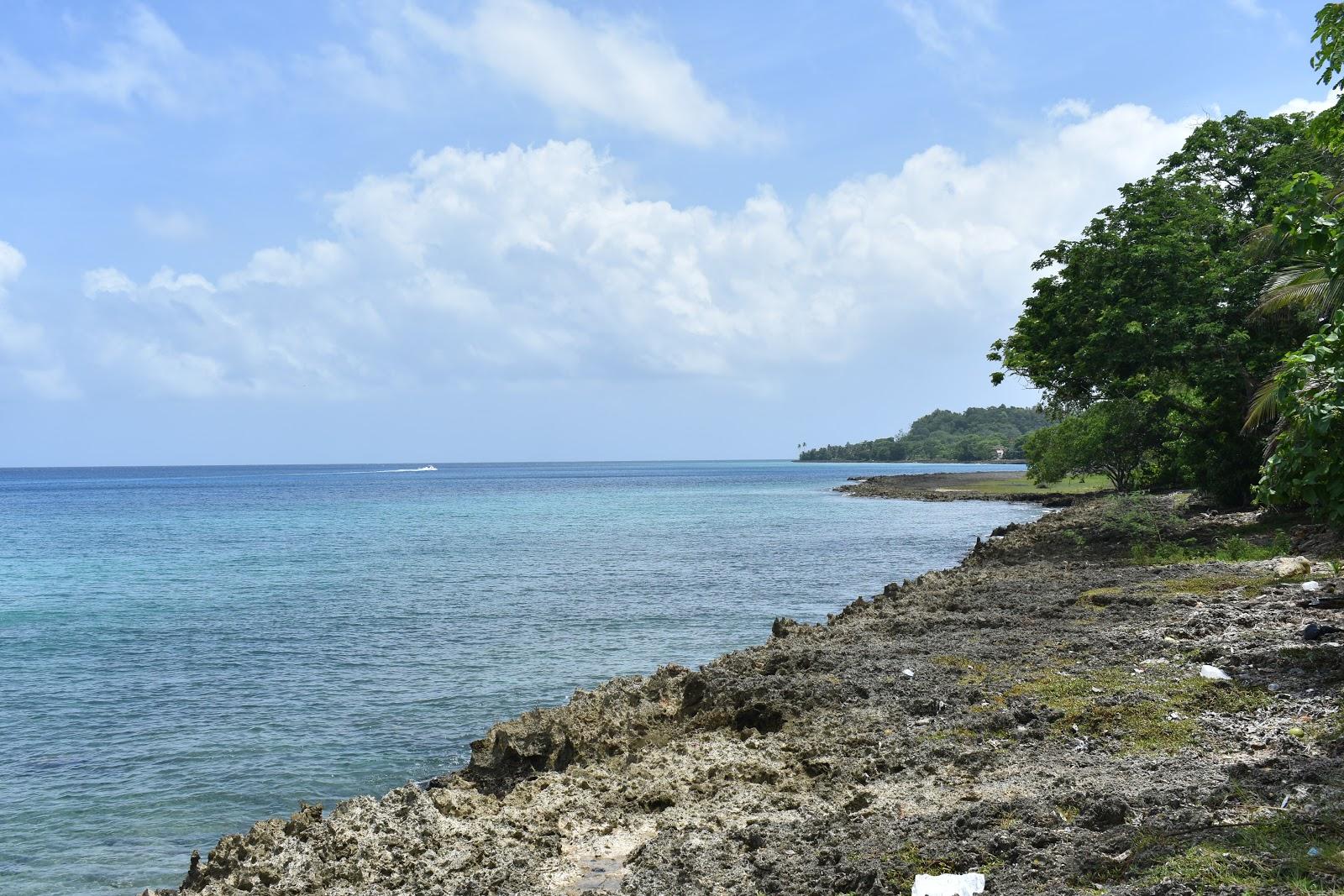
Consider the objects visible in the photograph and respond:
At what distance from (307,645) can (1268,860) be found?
1809 cm

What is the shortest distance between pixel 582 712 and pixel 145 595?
2277 centimetres

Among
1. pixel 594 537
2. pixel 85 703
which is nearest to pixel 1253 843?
pixel 85 703

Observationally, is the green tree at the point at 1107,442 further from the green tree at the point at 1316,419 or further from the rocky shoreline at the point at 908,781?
the green tree at the point at 1316,419

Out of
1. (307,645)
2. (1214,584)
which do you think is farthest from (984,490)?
(307,645)

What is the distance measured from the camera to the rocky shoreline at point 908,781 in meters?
5.94

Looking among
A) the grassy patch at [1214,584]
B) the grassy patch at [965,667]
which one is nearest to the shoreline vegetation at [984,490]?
the grassy patch at [1214,584]

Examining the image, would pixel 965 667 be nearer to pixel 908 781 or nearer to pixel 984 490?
pixel 908 781

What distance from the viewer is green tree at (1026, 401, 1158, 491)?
4056 cm

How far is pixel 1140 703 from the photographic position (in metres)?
8.84

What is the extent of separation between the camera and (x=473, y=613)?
76.7 ft

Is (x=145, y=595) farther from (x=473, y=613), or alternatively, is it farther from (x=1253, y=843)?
(x=1253, y=843)

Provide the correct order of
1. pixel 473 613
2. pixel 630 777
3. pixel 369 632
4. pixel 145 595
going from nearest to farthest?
pixel 630 777 < pixel 369 632 < pixel 473 613 < pixel 145 595

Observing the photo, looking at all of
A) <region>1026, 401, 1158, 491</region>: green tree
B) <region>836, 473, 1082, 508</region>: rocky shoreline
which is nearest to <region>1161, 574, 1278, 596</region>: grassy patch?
<region>1026, 401, 1158, 491</region>: green tree

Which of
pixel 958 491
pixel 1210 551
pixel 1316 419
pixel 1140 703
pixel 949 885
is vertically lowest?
pixel 958 491
